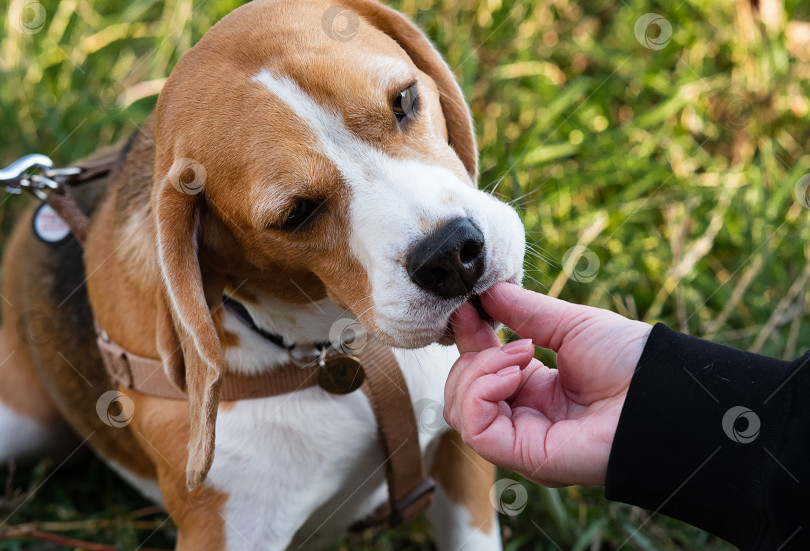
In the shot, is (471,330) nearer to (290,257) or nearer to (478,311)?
(478,311)

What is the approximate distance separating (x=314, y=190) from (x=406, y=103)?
0.40m

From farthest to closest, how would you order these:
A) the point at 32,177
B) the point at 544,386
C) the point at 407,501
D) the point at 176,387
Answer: the point at 32,177
the point at 407,501
the point at 176,387
the point at 544,386

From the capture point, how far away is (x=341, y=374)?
Result: 268 centimetres

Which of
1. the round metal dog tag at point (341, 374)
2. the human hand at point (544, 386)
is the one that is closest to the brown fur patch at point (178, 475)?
the round metal dog tag at point (341, 374)

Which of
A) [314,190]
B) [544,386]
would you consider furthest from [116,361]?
[544,386]

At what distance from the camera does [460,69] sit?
465 cm

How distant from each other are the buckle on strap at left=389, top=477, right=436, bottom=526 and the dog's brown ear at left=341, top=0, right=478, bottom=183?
108 centimetres

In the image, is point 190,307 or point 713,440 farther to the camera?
point 190,307

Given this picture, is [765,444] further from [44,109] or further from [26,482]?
[44,109]

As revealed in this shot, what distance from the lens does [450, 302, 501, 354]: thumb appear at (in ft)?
7.34

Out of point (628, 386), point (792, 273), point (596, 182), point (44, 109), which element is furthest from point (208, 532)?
point (44, 109)

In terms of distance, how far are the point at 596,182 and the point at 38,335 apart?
2777mm

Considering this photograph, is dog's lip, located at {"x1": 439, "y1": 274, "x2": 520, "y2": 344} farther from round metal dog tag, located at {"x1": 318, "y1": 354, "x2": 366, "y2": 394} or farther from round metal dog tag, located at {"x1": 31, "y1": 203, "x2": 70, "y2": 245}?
round metal dog tag, located at {"x1": 31, "y1": 203, "x2": 70, "y2": 245}

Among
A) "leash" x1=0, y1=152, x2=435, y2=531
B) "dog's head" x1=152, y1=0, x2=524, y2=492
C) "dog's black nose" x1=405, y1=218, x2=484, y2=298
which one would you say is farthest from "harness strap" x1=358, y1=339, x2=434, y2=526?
"dog's black nose" x1=405, y1=218, x2=484, y2=298
